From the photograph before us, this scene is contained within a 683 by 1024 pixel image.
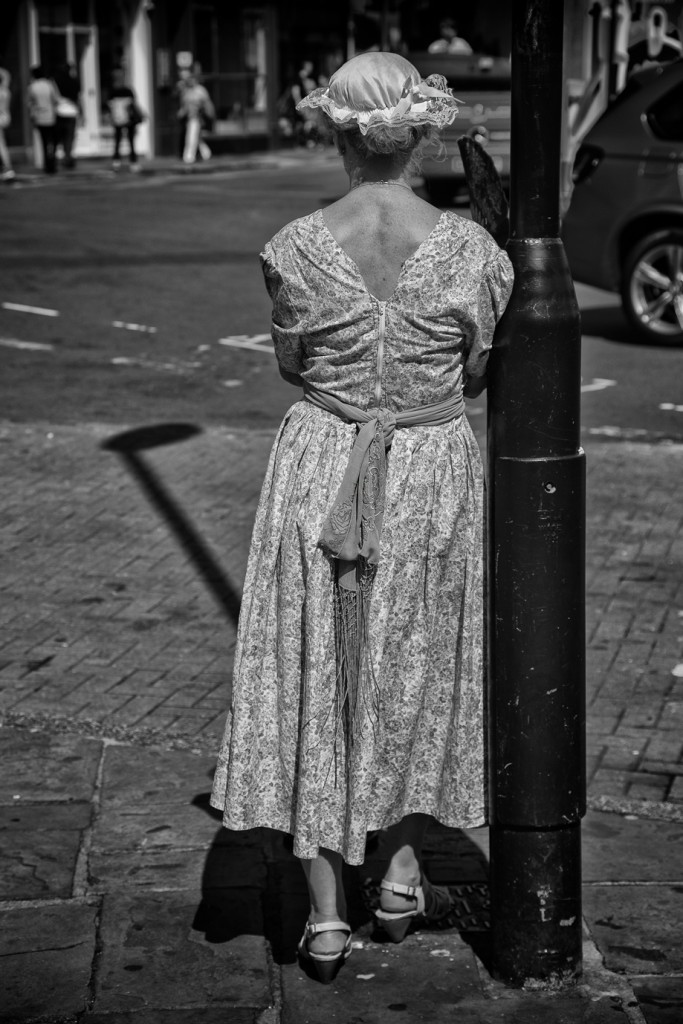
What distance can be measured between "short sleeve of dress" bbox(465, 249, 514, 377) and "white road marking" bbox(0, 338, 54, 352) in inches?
325

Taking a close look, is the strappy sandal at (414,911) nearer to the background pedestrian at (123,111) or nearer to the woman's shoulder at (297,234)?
the woman's shoulder at (297,234)

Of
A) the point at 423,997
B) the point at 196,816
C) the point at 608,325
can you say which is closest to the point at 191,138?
the point at 608,325

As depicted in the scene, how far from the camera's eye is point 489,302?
3.04m

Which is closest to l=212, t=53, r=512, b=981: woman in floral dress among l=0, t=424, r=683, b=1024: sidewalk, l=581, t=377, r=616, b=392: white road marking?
l=0, t=424, r=683, b=1024: sidewalk

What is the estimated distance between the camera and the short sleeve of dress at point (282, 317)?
3070mm

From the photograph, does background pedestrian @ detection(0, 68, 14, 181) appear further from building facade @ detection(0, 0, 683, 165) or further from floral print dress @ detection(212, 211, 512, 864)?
floral print dress @ detection(212, 211, 512, 864)

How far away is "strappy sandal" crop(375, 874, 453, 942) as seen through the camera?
338 cm

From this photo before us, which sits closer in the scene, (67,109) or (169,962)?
(169,962)

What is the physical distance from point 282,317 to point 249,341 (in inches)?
325

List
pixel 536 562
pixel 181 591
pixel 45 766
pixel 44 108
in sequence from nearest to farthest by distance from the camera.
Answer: pixel 536 562, pixel 45 766, pixel 181 591, pixel 44 108

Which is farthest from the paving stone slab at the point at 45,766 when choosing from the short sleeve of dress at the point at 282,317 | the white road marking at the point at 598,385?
the white road marking at the point at 598,385

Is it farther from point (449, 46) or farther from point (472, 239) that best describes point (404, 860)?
point (449, 46)

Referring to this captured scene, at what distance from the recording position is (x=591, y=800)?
4.16 meters

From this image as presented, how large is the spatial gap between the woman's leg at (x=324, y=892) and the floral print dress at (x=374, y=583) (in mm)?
70
